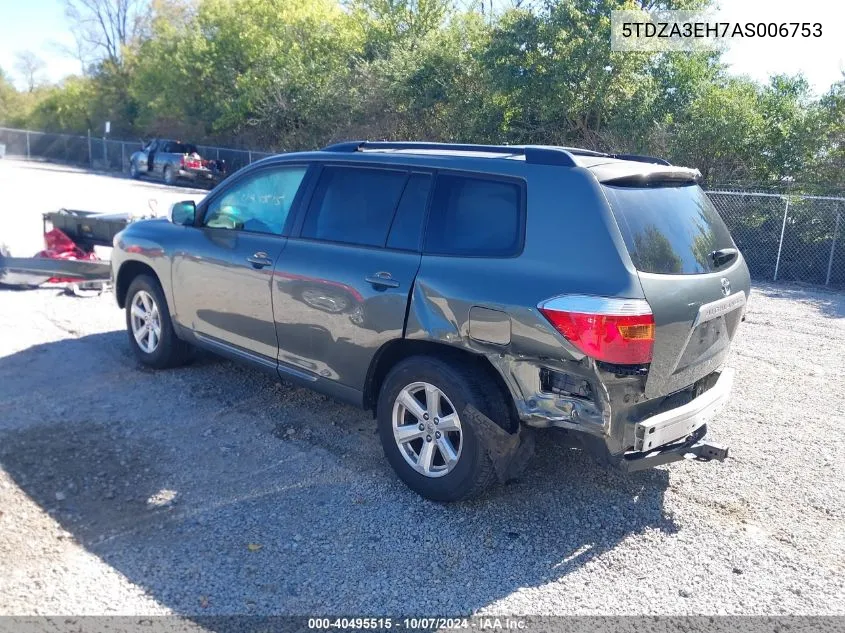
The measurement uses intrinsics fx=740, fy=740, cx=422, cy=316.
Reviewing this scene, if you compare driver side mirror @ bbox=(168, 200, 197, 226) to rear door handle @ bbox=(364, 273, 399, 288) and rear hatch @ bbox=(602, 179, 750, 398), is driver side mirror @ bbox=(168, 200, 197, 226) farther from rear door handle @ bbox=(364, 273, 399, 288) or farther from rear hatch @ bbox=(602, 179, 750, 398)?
rear hatch @ bbox=(602, 179, 750, 398)

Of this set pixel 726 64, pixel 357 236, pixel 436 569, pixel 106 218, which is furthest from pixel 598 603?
pixel 726 64

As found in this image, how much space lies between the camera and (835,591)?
3.47 m

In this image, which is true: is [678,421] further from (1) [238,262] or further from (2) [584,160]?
(1) [238,262]

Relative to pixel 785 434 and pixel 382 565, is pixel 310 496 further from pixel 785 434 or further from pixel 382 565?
pixel 785 434

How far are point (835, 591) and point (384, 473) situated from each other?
242 centimetres

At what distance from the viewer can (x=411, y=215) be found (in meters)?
4.32

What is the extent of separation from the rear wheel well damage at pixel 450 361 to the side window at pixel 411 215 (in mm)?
572

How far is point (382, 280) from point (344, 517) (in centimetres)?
132

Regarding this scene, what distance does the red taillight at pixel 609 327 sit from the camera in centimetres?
344

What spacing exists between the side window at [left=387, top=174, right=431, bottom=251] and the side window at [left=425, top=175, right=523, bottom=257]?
8 centimetres

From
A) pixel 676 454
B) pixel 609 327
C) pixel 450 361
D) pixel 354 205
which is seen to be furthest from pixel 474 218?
pixel 676 454

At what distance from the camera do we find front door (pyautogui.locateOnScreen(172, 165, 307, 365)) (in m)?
5.02

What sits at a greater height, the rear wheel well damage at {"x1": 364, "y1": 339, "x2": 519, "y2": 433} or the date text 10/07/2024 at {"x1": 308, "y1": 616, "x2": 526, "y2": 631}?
the rear wheel well damage at {"x1": 364, "y1": 339, "x2": 519, "y2": 433}

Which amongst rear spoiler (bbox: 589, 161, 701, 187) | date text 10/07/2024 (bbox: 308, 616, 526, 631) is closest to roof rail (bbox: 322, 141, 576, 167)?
rear spoiler (bbox: 589, 161, 701, 187)
